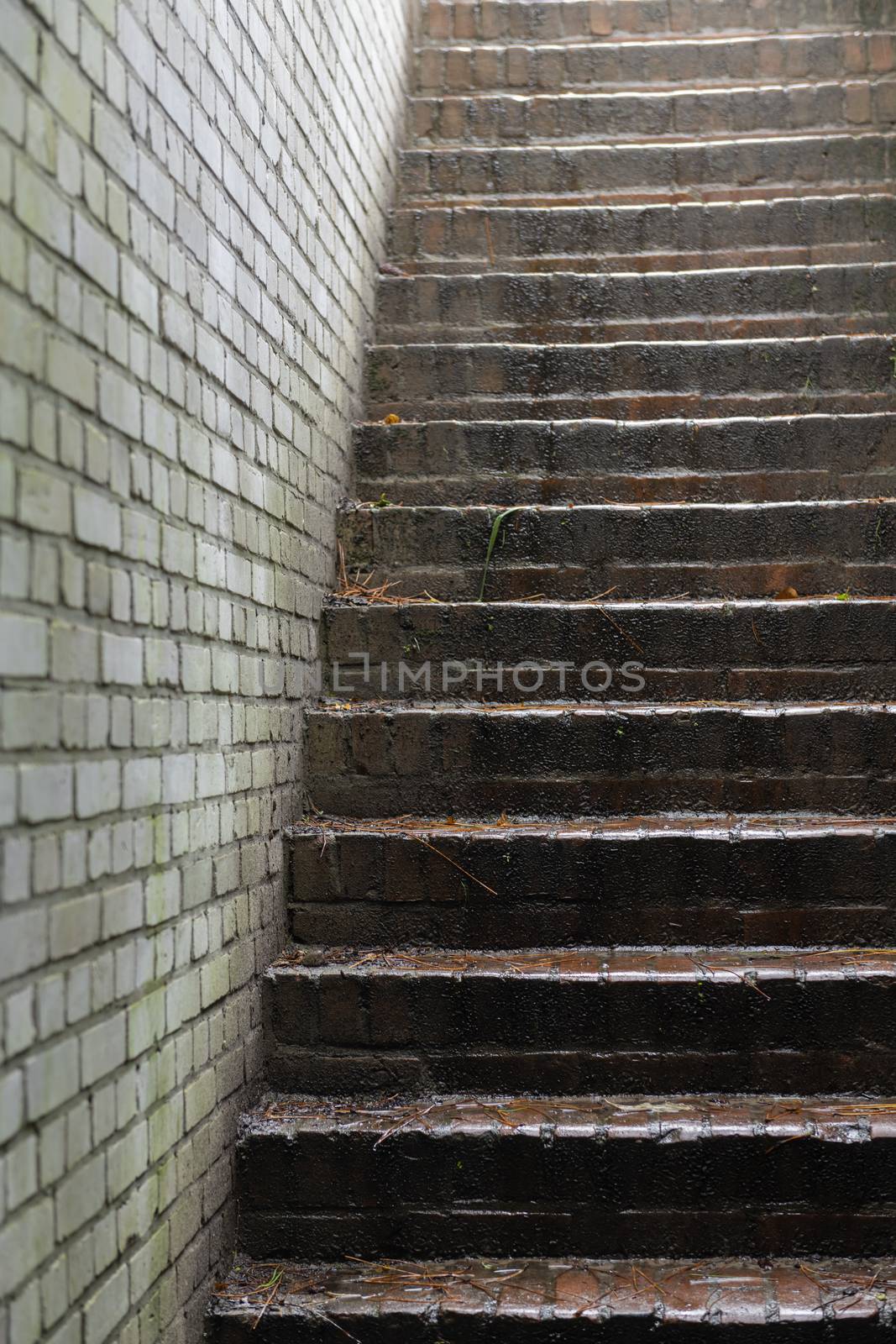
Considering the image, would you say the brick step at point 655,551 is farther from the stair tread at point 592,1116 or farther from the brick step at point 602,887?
the stair tread at point 592,1116

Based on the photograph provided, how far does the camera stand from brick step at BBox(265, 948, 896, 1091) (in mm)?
2902

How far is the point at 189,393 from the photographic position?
2.50 metres

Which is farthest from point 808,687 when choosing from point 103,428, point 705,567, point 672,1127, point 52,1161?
point 52,1161

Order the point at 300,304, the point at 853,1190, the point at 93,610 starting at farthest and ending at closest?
1. the point at 300,304
2. the point at 853,1190
3. the point at 93,610

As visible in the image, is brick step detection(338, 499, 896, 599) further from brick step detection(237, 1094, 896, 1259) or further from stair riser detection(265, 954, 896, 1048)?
brick step detection(237, 1094, 896, 1259)

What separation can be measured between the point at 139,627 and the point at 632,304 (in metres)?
3.24

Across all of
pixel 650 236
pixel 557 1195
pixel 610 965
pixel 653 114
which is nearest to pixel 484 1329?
pixel 557 1195

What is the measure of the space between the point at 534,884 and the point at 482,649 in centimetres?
82

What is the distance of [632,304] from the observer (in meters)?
4.83

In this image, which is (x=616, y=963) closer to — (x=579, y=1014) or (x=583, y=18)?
(x=579, y=1014)

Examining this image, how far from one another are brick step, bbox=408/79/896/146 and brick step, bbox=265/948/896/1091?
4.10 metres

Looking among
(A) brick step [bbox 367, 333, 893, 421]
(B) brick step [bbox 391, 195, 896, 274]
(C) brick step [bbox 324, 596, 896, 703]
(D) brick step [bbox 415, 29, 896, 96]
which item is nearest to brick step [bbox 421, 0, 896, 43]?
(D) brick step [bbox 415, 29, 896, 96]

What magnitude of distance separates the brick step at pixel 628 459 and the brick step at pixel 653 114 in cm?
214

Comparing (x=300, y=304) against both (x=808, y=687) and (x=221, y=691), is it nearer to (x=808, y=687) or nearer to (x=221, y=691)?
(x=221, y=691)
